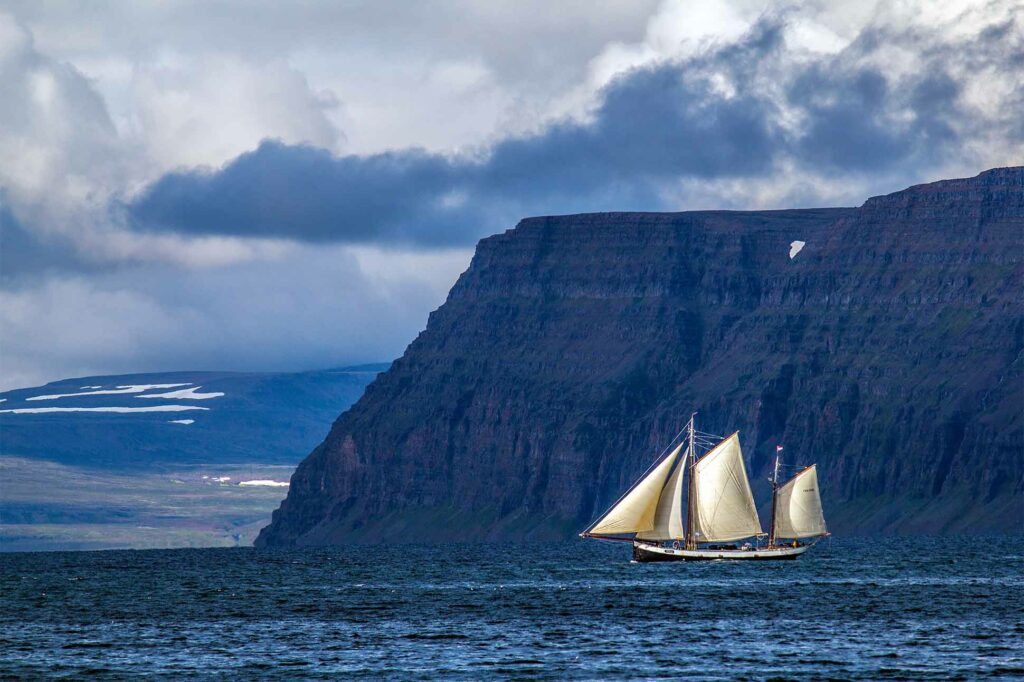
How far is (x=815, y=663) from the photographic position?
131 meters

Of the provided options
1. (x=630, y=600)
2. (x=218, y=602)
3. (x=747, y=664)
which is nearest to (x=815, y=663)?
(x=747, y=664)

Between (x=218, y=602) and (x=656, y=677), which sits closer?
(x=656, y=677)

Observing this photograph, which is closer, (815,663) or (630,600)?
(815,663)

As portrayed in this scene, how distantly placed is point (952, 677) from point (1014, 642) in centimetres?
1854

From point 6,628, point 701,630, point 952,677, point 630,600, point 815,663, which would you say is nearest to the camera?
point 952,677

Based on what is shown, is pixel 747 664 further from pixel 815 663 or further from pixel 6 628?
pixel 6 628

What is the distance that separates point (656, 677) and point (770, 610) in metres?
48.6

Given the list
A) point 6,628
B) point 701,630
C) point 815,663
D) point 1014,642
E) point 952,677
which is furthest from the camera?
point 6,628

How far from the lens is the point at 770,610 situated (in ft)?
564

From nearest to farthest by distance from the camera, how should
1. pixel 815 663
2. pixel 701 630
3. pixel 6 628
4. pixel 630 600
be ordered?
pixel 815 663 → pixel 701 630 → pixel 6 628 → pixel 630 600

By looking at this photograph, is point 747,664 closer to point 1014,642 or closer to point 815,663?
point 815,663

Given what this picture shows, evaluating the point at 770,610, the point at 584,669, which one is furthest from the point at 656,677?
the point at 770,610

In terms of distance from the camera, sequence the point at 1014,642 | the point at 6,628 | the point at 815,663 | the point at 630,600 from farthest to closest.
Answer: the point at 630,600 < the point at 6,628 < the point at 1014,642 < the point at 815,663

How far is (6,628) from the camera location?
169125 millimetres
